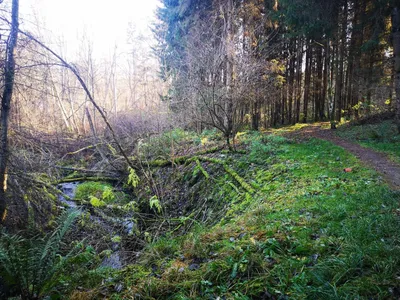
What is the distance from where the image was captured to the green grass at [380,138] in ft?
26.0

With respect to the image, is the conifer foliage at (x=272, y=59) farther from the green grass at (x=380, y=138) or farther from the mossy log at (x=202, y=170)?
the mossy log at (x=202, y=170)

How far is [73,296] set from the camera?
276cm

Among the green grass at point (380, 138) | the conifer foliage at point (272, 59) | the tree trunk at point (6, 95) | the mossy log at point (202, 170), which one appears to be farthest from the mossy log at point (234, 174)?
the tree trunk at point (6, 95)

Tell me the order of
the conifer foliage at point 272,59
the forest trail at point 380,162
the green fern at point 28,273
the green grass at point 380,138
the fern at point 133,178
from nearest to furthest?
the green fern at point 28,273 → the forest trail at point 380,162 → the green grass at point 380,138 → the fern at point 133,178 → the conifer foliage at point 272,59

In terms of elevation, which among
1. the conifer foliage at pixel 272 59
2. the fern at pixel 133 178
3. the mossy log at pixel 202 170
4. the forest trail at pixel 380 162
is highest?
the conifer foliage at pixel 272 59

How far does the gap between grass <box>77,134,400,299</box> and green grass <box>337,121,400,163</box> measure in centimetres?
343

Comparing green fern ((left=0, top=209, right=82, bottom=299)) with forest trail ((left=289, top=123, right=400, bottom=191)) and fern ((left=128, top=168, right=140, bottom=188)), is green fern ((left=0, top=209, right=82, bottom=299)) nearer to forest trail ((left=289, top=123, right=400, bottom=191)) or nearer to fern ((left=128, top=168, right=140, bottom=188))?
forest trail ((left=289, top=123, right=400, bottom=191))

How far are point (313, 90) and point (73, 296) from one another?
20.6 metres

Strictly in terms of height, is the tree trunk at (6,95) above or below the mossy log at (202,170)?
above

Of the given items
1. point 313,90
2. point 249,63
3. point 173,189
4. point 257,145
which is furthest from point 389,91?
point 173,189

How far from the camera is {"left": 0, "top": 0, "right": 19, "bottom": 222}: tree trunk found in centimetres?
400

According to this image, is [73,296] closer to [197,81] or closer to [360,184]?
[360,184]

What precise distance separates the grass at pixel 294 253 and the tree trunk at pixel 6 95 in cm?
273

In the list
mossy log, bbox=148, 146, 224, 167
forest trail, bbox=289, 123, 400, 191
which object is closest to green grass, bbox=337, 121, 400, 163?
forest trail, bbox=289, 123, 400, 191
